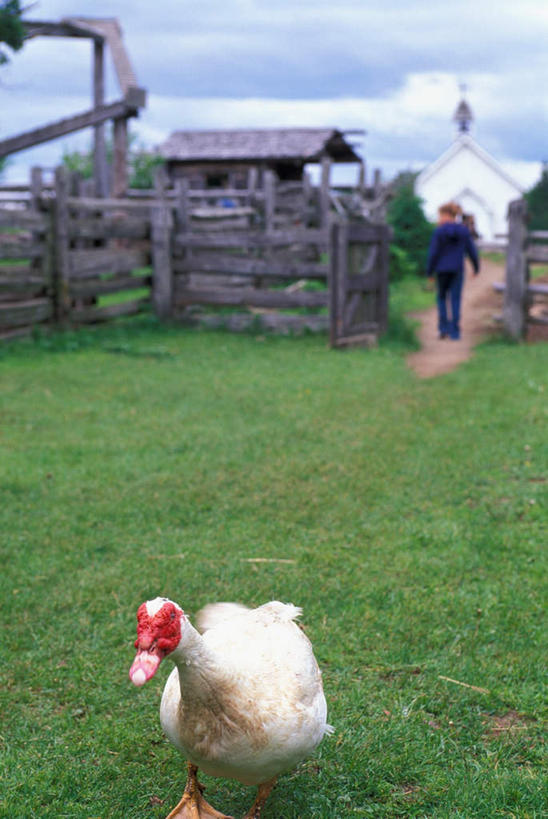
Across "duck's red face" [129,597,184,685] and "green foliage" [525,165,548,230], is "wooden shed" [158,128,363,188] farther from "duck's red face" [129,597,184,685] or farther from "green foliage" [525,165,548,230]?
"duck's red face" [129,597,184,685]

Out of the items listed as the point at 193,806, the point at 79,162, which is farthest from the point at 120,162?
the point at 79,162

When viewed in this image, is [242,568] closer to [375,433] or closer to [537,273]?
[375,433]

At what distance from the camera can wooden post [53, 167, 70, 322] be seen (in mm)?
12531

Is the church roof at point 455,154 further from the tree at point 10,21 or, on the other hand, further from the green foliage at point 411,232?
the tree at point 10,21

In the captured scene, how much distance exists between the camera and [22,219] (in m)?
12.0

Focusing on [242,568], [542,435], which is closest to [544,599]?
[242,568]

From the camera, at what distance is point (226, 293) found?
1389 cm

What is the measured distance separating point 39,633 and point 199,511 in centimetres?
178

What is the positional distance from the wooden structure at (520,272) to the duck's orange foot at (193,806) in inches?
432

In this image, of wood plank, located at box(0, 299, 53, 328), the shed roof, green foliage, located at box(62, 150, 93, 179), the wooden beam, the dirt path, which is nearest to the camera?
the dirt path

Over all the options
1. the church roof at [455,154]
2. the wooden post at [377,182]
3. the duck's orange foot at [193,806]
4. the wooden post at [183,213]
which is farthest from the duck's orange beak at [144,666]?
the church roof at [455,154]

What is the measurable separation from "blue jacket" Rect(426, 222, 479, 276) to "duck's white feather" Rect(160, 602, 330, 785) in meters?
10.3

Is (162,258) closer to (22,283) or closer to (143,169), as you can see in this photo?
(22,283)

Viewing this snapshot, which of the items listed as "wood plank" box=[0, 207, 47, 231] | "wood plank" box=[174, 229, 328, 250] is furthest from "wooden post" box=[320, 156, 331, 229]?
"wood plank" box=[0, 207, 47, 231]
